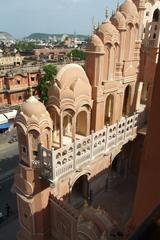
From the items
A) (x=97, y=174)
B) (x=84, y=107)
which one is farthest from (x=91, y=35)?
(x=97, y=174)

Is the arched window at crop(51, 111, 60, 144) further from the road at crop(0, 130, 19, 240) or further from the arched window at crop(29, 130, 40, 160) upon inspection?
the road at crop(0, 130, 19, 240)

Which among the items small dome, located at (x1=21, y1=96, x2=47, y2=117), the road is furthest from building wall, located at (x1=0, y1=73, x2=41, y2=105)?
small dome, located at (x1=21, y1=96, x2=47, y2=117)

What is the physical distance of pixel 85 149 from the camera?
470 inches

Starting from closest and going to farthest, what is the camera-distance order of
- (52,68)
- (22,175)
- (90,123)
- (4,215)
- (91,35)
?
(22,175), (91,35), (90,123), (4,215), (52,68)

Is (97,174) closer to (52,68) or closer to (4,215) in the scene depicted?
(4,215)

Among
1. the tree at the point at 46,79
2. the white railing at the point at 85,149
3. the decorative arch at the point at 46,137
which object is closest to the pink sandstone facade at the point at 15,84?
the tree at the point at 46,79

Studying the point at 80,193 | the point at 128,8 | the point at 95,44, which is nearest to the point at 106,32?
the point at 95,44

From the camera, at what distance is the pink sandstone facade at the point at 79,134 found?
419 inches

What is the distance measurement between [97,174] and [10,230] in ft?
29.9

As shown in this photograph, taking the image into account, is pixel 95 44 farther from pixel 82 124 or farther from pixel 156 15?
pixel 156 15

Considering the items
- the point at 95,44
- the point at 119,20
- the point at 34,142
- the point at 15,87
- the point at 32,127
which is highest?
the point at 119,20

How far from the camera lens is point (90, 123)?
13.8 m

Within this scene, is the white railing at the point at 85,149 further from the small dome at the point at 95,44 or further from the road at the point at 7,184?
the small dome at the point at 95,44

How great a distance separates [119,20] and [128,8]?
1.23 m
